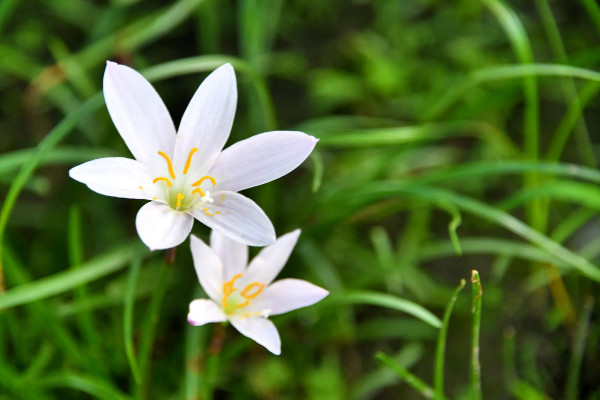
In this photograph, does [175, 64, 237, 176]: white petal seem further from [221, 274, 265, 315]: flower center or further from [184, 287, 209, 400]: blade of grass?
[184, 287, 209, 400]: blade of grass

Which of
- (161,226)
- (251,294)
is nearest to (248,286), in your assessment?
(251,294)

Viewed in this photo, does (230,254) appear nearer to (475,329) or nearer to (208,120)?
(208,120)

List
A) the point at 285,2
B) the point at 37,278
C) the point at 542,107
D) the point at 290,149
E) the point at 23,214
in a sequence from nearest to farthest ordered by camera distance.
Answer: the point at 290,149 → the point at 37,278 → the point at 23,214 → the point at 542,107 → the point at 285,2

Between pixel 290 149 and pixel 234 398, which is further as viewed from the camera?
pixel 234 398

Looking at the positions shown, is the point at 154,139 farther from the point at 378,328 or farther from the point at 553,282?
the point at 553,282

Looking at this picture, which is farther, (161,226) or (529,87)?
(529,87)

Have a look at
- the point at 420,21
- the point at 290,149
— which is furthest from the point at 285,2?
the point at 290,149

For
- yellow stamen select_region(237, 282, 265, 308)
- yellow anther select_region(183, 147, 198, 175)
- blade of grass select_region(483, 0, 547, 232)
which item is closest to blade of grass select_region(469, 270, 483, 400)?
yellow stamen select_region(237, 282, 265, 308)
